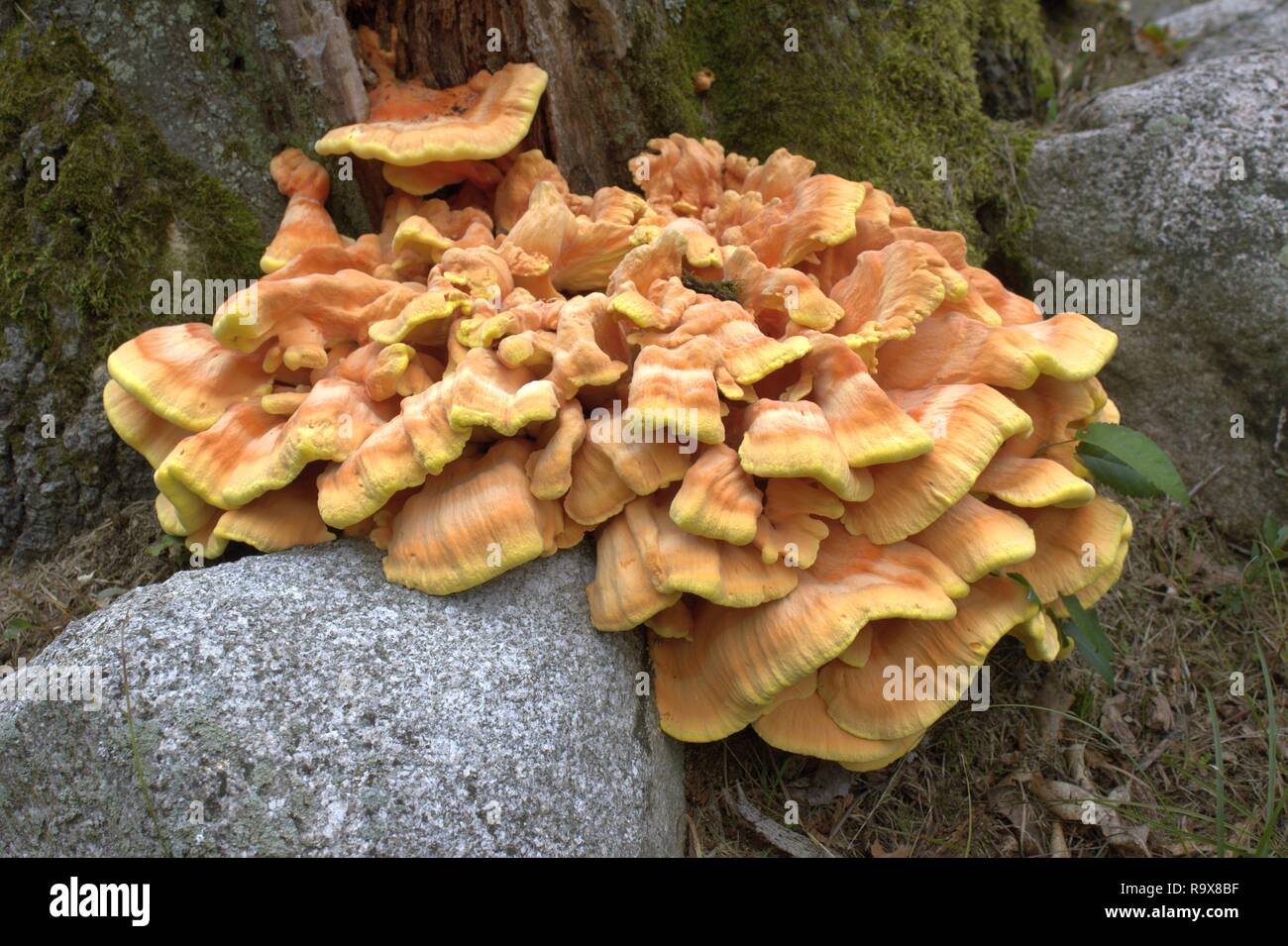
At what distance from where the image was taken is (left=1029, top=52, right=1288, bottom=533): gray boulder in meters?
4.48

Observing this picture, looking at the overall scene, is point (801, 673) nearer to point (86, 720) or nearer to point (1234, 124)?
point (86, 720)

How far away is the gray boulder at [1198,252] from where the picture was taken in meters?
4.48

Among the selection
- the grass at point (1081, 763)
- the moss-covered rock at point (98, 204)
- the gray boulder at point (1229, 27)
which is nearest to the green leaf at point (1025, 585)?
the grass at point (1081, 763)

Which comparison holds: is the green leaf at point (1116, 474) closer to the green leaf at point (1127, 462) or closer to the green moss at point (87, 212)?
the green leaf at point (1127, 462)

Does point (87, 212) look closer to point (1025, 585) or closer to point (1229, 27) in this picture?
point (1025, 585)

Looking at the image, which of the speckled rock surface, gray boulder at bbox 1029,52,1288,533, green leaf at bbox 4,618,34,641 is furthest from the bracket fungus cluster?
gray boulder at bbox 1029,52,1288,533

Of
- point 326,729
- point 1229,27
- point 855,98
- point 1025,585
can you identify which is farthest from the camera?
point 1229,27

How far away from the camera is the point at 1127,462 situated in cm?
318

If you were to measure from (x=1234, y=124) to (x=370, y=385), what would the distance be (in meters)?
4.49

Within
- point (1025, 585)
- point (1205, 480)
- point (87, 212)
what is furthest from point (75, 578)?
point (1205, 480)

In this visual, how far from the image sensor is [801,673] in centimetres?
273

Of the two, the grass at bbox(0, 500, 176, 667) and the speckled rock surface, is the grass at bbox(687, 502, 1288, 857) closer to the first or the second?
the speckled rock surface

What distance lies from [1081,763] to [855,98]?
3276 mm

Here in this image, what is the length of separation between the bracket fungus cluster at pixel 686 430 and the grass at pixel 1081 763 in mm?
590
